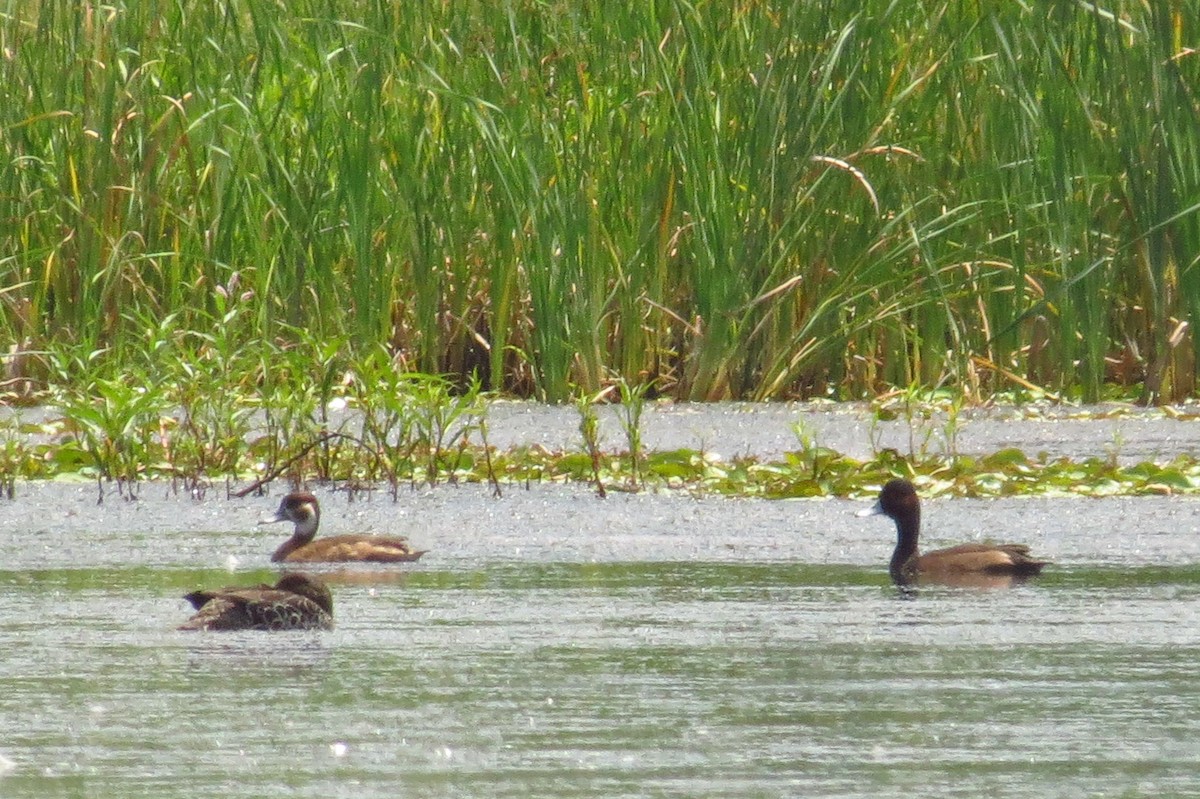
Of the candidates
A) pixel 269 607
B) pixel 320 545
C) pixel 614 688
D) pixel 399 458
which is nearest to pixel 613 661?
pixel 614 688

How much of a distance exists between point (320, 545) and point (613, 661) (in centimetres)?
195

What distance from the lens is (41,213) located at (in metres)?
10.1

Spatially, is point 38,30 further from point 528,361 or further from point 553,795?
point 553,795

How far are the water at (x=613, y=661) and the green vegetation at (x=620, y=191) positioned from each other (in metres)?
2.18

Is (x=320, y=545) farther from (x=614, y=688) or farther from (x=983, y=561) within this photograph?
(x=614, y=688)

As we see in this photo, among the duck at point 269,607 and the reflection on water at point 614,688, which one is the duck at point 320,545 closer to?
the reflection on water at point 614,688

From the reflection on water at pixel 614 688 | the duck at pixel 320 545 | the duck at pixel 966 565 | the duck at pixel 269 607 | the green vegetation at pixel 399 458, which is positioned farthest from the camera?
the green vegetation at pixel 399 458

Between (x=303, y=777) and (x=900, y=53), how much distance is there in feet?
21.1

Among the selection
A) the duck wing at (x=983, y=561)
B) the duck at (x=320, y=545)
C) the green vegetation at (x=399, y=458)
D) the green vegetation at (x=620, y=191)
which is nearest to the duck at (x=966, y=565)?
the duck wing at (x=983, y=561)

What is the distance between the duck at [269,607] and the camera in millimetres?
5320

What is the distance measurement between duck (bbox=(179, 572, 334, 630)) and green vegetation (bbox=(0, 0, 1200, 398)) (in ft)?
12.4

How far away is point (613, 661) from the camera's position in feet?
16.0

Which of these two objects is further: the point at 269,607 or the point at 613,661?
the point at 269,607

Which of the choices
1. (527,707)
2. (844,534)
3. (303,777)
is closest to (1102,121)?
(844,534)
